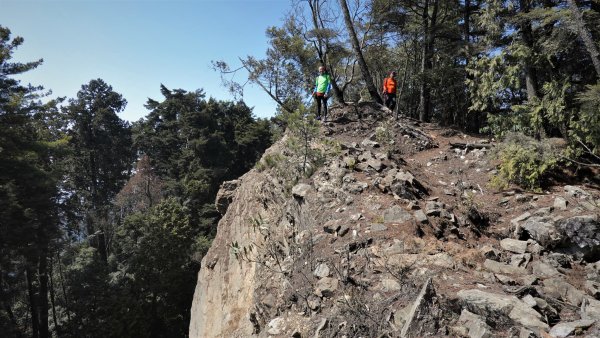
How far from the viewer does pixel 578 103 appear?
256 inches

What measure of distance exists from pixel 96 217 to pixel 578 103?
32923 millimetres

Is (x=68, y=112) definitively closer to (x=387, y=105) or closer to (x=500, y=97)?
(x=387, y=105)

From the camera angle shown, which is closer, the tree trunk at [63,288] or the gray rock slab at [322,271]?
the gray rock slab at [322,271]

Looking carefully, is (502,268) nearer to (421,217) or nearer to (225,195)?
(421,217)

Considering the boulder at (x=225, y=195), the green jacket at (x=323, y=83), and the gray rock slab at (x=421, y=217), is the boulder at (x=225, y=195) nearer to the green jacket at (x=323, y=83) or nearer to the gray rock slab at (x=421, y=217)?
the green jacket at (x=323, y=83)

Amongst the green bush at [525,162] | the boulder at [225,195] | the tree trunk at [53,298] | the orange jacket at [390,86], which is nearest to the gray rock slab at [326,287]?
the green bush at [525,162]

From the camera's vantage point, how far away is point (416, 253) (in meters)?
4.66

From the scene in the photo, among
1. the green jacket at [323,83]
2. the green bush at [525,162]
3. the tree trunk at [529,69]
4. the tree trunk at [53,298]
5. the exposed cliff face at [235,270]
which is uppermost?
the green jacket at [323,83]

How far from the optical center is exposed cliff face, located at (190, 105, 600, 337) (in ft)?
11.6

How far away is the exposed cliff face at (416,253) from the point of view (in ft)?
11.6

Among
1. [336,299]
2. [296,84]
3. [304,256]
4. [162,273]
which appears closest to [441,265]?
[336,299]

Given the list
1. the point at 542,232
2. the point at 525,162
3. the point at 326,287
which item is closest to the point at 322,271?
the point at 326,287

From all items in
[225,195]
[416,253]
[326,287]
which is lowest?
[326,287]

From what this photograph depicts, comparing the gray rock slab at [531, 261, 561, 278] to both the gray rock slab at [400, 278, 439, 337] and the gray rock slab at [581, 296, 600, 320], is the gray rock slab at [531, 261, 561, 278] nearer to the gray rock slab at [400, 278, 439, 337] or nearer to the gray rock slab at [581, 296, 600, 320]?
the gray rock slab at [581, 296, 600, 320]
